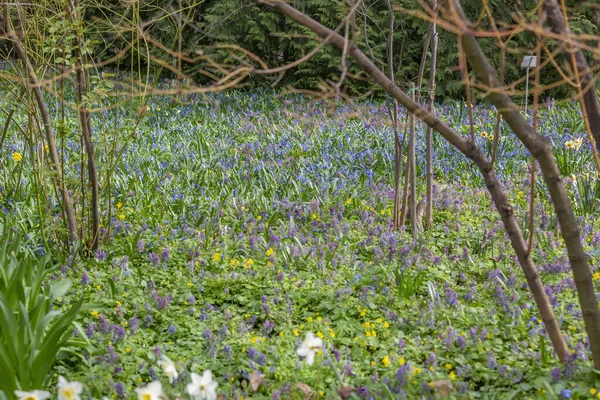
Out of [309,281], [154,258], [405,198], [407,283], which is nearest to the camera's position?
[407,283]

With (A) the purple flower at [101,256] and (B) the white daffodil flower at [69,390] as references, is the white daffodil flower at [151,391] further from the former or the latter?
(A) the purple flower at [101,256]

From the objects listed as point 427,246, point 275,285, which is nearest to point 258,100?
point 427,246

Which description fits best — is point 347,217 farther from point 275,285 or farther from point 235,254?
point 275,285

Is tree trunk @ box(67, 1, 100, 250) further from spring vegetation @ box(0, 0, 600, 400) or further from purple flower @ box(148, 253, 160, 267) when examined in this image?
purple flower @ box(148, 253, 160, 267)

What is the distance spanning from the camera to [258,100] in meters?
9.74

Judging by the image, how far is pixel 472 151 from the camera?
2309 millimetres

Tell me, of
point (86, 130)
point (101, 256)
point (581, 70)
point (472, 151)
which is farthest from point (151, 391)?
point (86, 130)

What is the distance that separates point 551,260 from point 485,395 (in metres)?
1.62

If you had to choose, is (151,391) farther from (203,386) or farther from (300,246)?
(300,246)

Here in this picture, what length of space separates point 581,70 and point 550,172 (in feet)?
1.28

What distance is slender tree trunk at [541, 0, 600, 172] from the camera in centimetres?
219

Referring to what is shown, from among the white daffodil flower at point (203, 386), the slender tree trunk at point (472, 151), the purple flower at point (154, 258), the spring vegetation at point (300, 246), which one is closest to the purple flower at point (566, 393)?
the spring vegetation at point (300, 246)

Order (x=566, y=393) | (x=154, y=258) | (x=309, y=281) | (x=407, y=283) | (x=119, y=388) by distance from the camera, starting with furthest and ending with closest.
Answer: (x=154, y=258) < (x=309, y=281) < (x=407, y=283) < (x=119, y=388) < (x=566, y=393)

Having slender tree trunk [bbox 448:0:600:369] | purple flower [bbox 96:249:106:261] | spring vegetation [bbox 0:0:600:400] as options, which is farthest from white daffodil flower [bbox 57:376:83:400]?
purple flower [bbox 96:249:106:261]
